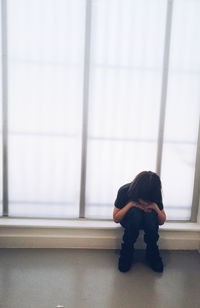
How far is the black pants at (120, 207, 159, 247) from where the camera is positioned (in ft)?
7.31

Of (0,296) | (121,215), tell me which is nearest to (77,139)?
(121,215)

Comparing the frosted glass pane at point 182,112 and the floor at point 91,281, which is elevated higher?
the frosted glass pane at point 182,112

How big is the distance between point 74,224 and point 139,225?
24.5 inches

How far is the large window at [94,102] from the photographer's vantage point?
236 centimetres

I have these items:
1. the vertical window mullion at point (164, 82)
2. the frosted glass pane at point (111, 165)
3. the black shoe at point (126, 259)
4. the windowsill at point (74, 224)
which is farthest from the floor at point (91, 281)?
the vertical window mullion at point (164, 82)

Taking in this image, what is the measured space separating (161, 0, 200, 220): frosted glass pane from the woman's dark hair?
1.26ft

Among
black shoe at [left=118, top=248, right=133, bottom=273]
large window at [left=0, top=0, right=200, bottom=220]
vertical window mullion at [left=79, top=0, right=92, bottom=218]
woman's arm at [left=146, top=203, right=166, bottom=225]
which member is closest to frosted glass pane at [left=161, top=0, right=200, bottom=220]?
large window at [left=0, top=0, right=200, bottom=220]

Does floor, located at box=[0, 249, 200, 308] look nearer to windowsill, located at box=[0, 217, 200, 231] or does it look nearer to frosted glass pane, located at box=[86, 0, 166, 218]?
windowsill, located at box=[0, 217, 200, 231]

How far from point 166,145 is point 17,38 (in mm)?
1590

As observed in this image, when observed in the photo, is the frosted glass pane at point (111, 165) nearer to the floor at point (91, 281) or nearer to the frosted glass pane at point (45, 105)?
the frosted glass pane at point (45, 105)

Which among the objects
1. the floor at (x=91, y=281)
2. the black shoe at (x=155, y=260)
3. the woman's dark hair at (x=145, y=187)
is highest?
the woman's dark hair at (x=145, y=187)

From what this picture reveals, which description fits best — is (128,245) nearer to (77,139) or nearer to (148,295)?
A: (148,295)

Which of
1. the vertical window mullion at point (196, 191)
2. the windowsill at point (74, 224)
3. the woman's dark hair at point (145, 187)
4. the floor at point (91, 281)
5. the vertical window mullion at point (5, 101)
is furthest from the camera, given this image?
the vertical window mullion at point (196, 191)

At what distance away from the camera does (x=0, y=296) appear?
1.83 meters
